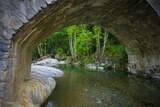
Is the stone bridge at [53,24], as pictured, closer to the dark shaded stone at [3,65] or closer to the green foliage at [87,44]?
the dark shaded stone at [3,65]

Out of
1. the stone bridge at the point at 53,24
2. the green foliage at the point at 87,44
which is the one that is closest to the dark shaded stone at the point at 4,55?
the stone bridge at the point at 53,24

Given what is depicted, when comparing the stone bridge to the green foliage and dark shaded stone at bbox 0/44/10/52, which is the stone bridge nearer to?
dark shaded stone at bbox 0/44/10/52

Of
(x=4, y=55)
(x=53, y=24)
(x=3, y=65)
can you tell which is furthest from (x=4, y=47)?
(x=53, y=24)

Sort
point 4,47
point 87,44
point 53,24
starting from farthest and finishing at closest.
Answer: point 87,44
point 53,24
point 4,47

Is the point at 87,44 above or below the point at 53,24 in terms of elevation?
above

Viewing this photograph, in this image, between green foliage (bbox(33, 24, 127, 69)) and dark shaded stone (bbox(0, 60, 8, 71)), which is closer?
dark shaded stone (bbox(0, 60, 8, 71))

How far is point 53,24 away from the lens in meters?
5.47

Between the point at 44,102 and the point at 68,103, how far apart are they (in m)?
0.77

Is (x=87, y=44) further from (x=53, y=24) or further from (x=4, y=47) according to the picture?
(x=4, y=47)

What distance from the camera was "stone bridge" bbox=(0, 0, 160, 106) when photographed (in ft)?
11.0

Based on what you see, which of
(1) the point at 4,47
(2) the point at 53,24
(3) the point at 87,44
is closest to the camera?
(1) the point at 4,47

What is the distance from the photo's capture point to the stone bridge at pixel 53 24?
337 centimetres

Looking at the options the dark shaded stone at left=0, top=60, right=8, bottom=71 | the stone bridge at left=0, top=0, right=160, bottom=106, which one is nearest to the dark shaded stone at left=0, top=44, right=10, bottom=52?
the stone bridge at left=0, top=0, right=160, bottom=106

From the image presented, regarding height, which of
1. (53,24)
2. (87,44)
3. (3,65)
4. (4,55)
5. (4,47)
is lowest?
(3,65)
